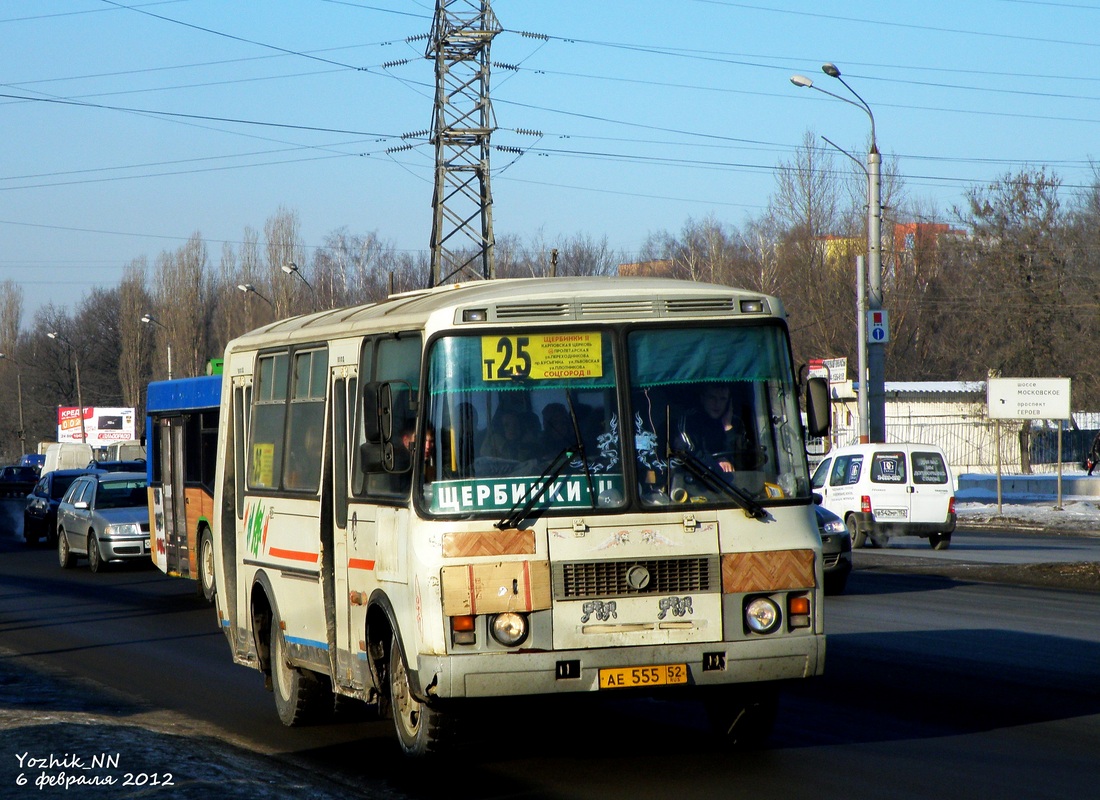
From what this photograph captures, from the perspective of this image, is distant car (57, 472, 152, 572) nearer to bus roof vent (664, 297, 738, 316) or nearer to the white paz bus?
the white paz bus

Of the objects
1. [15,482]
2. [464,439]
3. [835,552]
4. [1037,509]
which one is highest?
[464,439]

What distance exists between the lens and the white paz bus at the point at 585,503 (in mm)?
7473

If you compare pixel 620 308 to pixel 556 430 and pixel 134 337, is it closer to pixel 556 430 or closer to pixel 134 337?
pixel 556 430

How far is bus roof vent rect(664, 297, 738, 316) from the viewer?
802cm

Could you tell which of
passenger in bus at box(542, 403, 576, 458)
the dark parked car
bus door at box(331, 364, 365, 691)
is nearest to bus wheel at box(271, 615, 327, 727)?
bus door at box(331, 364, 365, 691)

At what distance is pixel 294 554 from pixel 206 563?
1033cm

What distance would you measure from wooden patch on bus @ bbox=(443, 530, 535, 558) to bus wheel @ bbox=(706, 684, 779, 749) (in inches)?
62.8

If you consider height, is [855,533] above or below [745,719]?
below

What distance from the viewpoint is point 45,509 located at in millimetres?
35156

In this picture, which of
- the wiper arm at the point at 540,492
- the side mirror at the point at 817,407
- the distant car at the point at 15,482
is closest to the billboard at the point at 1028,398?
the side mirror at the point at 817,407

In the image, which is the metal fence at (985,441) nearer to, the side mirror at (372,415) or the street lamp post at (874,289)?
the street lamp post at (874,289)

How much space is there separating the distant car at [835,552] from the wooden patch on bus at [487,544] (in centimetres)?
1096

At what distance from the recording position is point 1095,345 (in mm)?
55906

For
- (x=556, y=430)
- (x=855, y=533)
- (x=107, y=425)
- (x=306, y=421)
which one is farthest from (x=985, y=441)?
(x=556, y=430)
